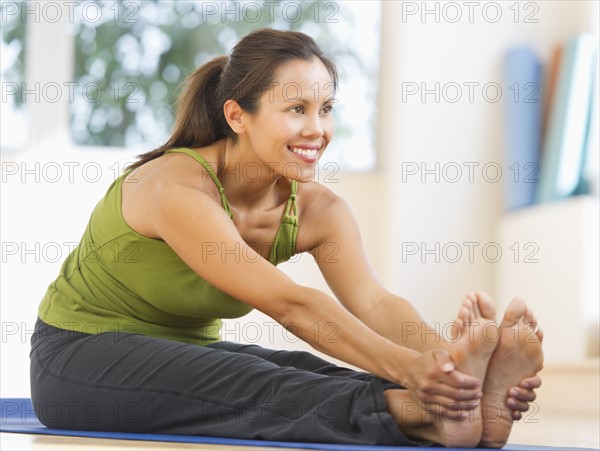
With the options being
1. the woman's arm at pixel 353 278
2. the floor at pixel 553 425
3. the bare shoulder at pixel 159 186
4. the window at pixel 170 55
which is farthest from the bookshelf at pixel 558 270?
the bare shoulder at pixel 159 186

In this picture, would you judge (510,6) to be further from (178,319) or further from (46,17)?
(178,319)

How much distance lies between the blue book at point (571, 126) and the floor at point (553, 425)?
2.95 ft

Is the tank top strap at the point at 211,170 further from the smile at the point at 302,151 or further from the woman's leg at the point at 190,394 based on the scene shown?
the woman's leg at the point at 190,394

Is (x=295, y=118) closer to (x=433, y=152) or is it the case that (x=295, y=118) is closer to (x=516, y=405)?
(x=516, y=405)

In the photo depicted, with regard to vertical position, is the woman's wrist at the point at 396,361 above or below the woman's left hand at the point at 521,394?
above

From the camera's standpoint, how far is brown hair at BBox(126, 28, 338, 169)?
6.53 feet

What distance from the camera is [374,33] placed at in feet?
16.8

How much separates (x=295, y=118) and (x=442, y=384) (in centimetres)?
70

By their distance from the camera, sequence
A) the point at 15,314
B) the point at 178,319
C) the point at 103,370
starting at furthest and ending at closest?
1. the point at 15,314
2. the point at 178,319
3. the point at 103,370

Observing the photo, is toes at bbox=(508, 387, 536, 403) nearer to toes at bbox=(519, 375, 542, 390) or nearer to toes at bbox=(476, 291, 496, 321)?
toes at bbox=(519, 375, 542, 390)

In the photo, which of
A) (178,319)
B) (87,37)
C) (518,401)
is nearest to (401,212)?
(87,37)

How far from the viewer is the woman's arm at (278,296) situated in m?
1.52

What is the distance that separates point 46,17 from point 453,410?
3.75 metres

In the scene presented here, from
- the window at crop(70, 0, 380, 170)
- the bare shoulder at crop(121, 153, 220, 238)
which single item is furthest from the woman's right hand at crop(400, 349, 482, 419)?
the window at crop(70, 0, 380, 170)
